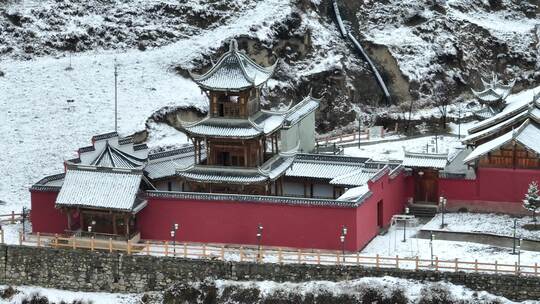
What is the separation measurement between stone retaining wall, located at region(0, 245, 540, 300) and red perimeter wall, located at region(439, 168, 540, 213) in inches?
517

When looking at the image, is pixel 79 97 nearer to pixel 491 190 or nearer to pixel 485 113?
pixel 485 113

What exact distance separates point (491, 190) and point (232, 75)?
1771 cm

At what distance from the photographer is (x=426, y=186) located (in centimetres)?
7312

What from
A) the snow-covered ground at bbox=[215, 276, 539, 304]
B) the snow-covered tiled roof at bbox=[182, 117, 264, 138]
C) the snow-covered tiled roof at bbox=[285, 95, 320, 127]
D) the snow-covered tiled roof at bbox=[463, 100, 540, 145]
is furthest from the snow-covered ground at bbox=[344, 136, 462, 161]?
the snow-covered ground at bbox=[215, 276, 539, 304]

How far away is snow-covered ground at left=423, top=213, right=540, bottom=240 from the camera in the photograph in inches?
2625

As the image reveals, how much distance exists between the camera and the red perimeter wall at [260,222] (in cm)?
6325

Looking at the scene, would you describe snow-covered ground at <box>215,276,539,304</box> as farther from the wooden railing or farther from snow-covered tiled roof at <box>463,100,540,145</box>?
snow-covered tiled roof at <box>463,100,540,145</box>

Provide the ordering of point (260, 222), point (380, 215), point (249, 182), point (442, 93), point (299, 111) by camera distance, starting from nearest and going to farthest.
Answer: point (260, 222), point (249, 182), point (380, 215), point (299, 111), point (442, 93)

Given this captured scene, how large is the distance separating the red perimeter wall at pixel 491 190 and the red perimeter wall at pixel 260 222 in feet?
23.9

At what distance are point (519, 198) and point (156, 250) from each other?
890 inches

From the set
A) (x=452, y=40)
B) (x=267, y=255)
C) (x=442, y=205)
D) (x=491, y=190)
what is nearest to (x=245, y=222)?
(x=267, y=255)

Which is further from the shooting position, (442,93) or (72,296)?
(442,93)

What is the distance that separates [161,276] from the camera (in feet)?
202

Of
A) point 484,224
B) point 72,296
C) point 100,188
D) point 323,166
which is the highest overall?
point 323,166
